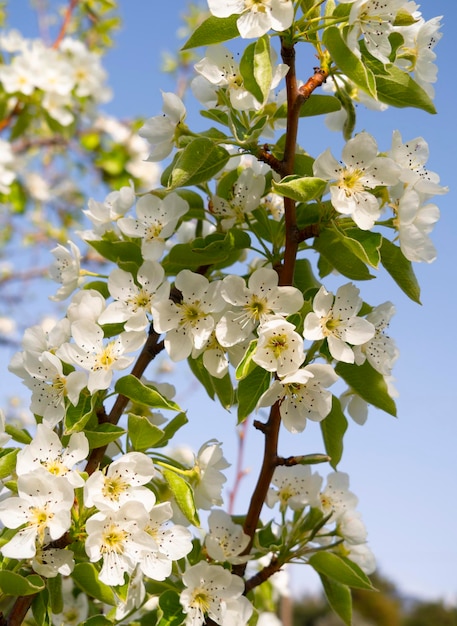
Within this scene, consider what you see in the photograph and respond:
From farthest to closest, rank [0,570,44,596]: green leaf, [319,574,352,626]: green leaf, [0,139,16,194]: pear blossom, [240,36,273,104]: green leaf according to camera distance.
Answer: [0,139,16,194]: pear blossom, [319,574,352,626]: green leaf, [240,36,273,104]: green leaf, [0,570,44,596]: green leaf

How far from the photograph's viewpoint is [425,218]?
125 centimetres

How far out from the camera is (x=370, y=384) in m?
1.27

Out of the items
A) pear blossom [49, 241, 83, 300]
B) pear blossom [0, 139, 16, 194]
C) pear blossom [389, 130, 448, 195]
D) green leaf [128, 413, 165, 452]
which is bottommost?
green leaf [128, 413, 165, 452]

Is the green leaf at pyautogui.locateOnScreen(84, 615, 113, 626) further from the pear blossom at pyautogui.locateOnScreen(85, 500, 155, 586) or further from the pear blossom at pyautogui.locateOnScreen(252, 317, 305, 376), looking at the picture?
the pear blossom at pyautogui.locateOnScreen(252, 317, 305, 376)

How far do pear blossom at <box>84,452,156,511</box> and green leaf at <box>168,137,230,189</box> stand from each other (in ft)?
1.43

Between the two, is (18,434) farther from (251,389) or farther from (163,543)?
(251,389)

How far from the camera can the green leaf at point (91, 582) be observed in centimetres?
115

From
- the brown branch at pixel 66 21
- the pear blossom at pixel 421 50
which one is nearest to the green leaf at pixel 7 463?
the pear blossom at pixel 421 50

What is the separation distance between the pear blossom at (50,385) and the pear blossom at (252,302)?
246 mm

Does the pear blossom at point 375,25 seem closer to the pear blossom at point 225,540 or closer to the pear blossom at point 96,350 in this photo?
the pear blossom at point 96,350

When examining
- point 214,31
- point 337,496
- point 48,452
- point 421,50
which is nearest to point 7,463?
point 48,452

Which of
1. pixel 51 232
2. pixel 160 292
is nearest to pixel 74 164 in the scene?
pixel 51 232

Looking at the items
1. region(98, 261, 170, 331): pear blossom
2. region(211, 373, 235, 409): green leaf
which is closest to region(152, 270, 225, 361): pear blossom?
region(98, 261, 170, 331): pear blossom

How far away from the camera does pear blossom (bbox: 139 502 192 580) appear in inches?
45.2
